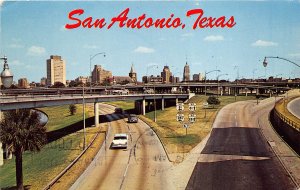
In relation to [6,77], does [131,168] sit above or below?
below

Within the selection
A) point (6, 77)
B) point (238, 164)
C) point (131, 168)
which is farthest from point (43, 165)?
point (6, 77)

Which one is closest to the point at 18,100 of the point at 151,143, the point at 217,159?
the point at 151,143

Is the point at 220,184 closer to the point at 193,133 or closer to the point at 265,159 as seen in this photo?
the point at 265,159

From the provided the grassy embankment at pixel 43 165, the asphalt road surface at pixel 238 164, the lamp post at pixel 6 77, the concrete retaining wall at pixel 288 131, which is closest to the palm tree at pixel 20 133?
the grassy embankment at pixel 43 165

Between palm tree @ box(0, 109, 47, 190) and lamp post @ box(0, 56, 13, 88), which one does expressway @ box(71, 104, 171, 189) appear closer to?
palm tree @ box(0, 109, 47, 190)

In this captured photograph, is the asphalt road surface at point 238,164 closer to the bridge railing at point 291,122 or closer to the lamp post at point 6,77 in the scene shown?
the bridge railing at point 291,122

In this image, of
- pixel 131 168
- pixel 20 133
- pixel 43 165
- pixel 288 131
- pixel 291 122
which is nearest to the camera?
pixel 20 133

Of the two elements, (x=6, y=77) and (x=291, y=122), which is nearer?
(x=6, y=77)

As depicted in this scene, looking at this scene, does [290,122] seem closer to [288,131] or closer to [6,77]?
[288,131]
